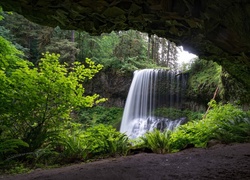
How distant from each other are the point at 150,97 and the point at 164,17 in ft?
46.7

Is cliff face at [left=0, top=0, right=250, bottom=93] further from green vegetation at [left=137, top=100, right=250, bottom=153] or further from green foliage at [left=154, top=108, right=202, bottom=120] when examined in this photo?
green foliage at [left=154, top=108, right=202, bottom=120]

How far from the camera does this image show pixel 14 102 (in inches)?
183

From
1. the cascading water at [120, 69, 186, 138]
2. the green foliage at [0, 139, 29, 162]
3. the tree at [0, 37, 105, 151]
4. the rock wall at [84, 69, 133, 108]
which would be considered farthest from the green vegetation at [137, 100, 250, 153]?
the rock wall at [84, 69, 133, 108]

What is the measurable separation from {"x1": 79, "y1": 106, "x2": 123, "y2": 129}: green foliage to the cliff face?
1479 cm

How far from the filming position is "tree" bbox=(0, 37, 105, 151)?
14.6ft

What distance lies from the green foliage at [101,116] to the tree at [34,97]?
12.2 m

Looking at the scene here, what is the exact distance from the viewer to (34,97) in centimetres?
464

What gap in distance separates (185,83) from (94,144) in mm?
11751

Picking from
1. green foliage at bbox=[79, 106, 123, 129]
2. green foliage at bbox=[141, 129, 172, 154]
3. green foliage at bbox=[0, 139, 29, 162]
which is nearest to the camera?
green foliage at bbox=[0, 139, 29, 162]

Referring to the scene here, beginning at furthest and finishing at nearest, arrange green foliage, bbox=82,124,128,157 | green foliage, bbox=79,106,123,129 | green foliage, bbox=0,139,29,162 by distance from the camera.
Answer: green foliage, bbox=79,106,123,129 < green foliage, bbox=82,124,128,157 < green foliage, bbox=0,139,29,162

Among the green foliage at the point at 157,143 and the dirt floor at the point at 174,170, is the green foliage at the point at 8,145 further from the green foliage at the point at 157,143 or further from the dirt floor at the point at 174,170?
the green foliage at the point at 157,143

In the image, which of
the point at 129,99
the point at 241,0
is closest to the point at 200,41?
the point at 241,0

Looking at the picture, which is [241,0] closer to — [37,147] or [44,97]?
[44,97]

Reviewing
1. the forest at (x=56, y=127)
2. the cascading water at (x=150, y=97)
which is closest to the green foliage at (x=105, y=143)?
the forest at (x=56, y=127)
